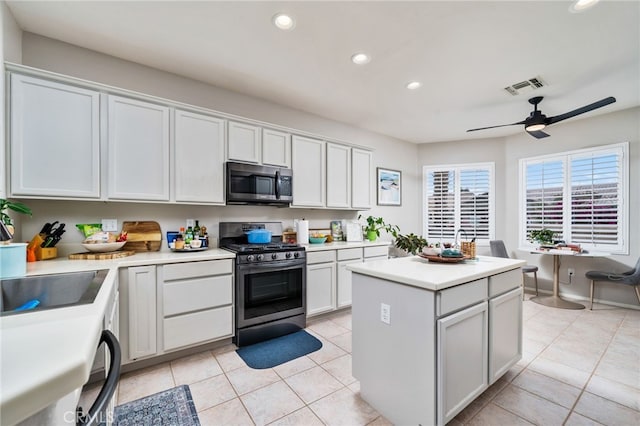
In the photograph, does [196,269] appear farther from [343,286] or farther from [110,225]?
[343,286]

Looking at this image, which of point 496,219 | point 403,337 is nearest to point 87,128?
point 403,337

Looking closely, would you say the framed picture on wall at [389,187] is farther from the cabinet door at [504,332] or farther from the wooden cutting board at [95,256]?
the wooden cutting board at [95,256]

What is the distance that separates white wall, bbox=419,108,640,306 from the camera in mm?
3797

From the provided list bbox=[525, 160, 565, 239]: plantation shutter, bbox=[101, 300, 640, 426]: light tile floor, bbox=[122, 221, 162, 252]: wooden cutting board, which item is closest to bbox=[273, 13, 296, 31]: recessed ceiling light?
bbox=[122, 221, 162, 252]: wooden cutting board

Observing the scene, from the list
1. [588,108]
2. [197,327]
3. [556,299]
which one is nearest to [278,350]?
[197,327]

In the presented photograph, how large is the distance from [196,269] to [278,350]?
1128 mm

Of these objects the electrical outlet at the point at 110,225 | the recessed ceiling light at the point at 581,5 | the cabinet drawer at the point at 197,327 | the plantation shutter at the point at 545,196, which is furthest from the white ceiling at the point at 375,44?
the cabinet drawer at the point at 197,327

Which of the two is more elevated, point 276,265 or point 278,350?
point 276,265

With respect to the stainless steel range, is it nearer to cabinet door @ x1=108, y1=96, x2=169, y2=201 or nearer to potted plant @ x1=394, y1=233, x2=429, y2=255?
cabinet door @ x1=108, y1=96, x2=169, y2=201

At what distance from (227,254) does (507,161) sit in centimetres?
525

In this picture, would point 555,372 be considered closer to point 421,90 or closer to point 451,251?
point 451,251

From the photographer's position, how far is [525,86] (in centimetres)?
315

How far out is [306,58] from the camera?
8.63 ft

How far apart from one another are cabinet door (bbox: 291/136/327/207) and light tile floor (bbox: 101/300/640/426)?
1743 millimetres
